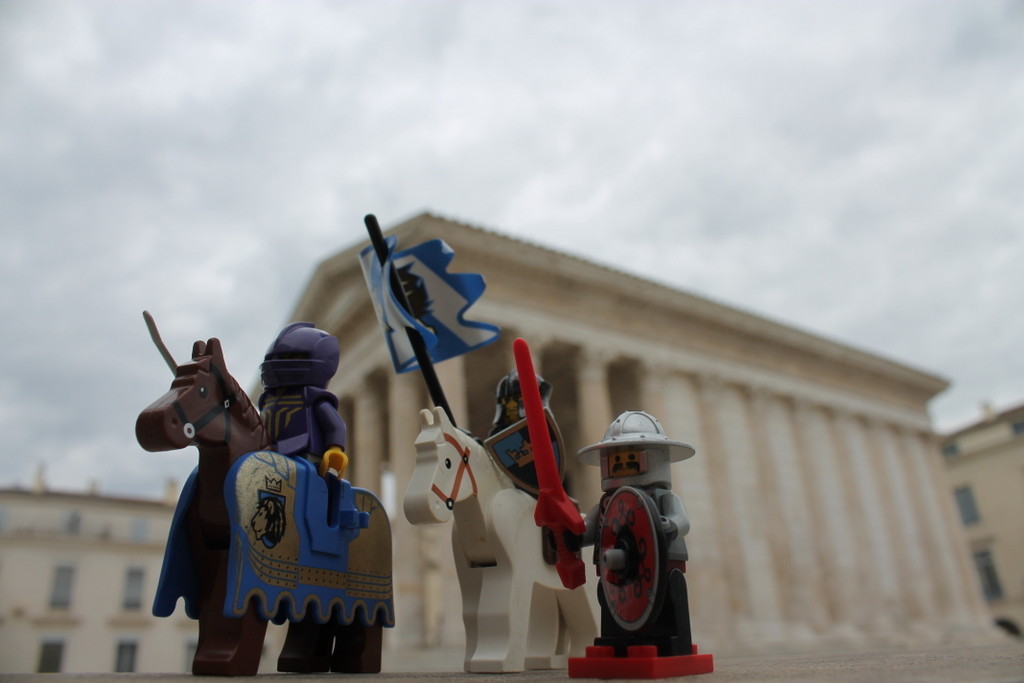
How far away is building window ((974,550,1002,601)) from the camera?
128 feet

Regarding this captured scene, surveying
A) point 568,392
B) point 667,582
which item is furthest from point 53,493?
point 667,582

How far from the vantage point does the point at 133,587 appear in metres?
31.9

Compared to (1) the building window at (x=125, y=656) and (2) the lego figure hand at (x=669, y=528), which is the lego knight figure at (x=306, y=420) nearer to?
(2) the lego figure hand at (x=669, y=528)

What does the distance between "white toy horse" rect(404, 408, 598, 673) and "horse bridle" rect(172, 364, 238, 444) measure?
1.35 metres

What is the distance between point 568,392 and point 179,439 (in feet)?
60.8

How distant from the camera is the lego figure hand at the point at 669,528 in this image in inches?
190

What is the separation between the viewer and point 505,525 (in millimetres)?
5816

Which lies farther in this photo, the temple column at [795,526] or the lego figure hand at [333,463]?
the temple column at [795,526]

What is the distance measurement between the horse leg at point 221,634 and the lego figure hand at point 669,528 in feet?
8.92

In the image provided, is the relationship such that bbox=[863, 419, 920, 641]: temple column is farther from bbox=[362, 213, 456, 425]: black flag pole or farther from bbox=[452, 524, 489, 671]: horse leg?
bbox=[362, 213, 456, 425]: black flag pole

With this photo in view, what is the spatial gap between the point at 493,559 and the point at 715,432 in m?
16.2

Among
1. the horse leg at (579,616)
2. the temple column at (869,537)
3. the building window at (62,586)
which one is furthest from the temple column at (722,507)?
the building window at (62,586)

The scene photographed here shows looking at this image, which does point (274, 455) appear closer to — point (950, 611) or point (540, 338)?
point (540, 338)

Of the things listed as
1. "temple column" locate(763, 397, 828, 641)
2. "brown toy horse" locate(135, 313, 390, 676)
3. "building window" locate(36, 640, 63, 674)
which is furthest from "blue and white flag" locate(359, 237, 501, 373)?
"building window" locate(36, 640, 63, 674)
